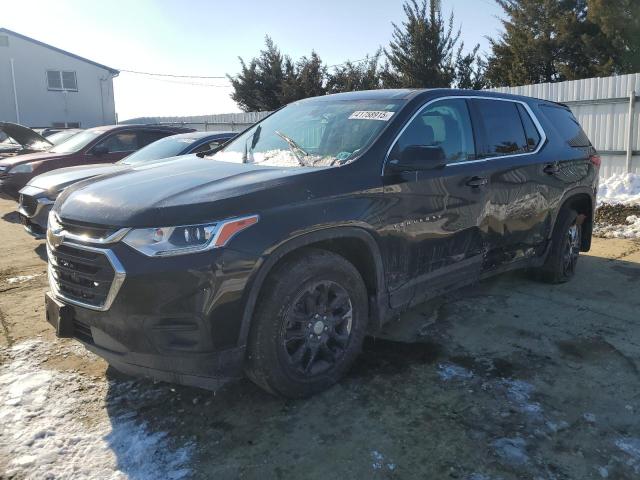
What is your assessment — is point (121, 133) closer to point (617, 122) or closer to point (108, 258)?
point (108, 258)

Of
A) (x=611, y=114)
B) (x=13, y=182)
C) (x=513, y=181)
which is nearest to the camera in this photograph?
(x=513, y=181)

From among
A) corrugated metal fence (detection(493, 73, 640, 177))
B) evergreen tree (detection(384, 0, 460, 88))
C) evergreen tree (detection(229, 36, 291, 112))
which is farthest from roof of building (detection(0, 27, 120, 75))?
corrugated metal fence (detection(493, 73, 640, 177))

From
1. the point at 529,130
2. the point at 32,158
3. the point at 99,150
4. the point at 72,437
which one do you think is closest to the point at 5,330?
the point at 72,437

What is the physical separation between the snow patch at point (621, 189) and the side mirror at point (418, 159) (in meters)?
7.06

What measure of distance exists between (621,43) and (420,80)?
737 cm

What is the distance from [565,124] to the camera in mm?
5281

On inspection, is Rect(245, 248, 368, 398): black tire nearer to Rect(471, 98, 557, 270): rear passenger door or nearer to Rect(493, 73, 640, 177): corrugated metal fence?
Rect(471, 98, 557, 270): rear passenger door

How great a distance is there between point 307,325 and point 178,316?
31.0 inches

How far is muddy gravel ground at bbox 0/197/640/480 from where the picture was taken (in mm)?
2582

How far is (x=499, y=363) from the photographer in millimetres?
3602

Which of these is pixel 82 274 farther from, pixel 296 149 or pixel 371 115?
pixel 371 115

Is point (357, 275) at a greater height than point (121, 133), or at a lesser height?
lesser

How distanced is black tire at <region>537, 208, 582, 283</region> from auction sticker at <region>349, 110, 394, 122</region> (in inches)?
96.1

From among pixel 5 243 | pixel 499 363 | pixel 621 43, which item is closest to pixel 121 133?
pixel 5 243
